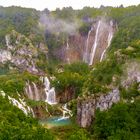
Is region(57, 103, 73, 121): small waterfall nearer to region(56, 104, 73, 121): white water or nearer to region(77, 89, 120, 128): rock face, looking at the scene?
region(56, 104, 73, 121): white water

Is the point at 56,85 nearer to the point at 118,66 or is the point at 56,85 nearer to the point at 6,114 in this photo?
the point at 118,66

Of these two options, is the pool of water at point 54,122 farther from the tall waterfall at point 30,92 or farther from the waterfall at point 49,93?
the waterfall at point 49,93

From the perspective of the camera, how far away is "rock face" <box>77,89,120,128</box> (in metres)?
110

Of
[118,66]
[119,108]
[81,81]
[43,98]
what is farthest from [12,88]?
[119,108]

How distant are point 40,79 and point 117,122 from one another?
7780cm

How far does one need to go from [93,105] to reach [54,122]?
1999cm

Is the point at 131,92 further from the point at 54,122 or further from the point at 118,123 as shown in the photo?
the point at 54,122

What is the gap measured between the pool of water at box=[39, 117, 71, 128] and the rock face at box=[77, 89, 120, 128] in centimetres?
886

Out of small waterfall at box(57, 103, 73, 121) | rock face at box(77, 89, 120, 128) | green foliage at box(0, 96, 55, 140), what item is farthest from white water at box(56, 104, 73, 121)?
green foliage at box(0, 96, 55, 140)

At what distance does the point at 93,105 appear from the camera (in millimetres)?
112625

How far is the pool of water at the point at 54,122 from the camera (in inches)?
4804

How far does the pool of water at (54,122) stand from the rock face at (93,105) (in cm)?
886

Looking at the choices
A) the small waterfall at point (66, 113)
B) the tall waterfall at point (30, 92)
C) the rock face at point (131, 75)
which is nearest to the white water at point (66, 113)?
the small waterfall at point (66, 113)

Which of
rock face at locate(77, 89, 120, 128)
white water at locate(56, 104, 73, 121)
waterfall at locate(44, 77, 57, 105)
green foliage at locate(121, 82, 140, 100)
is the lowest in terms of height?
waterfall at locate(44, 77, 57, 105)
